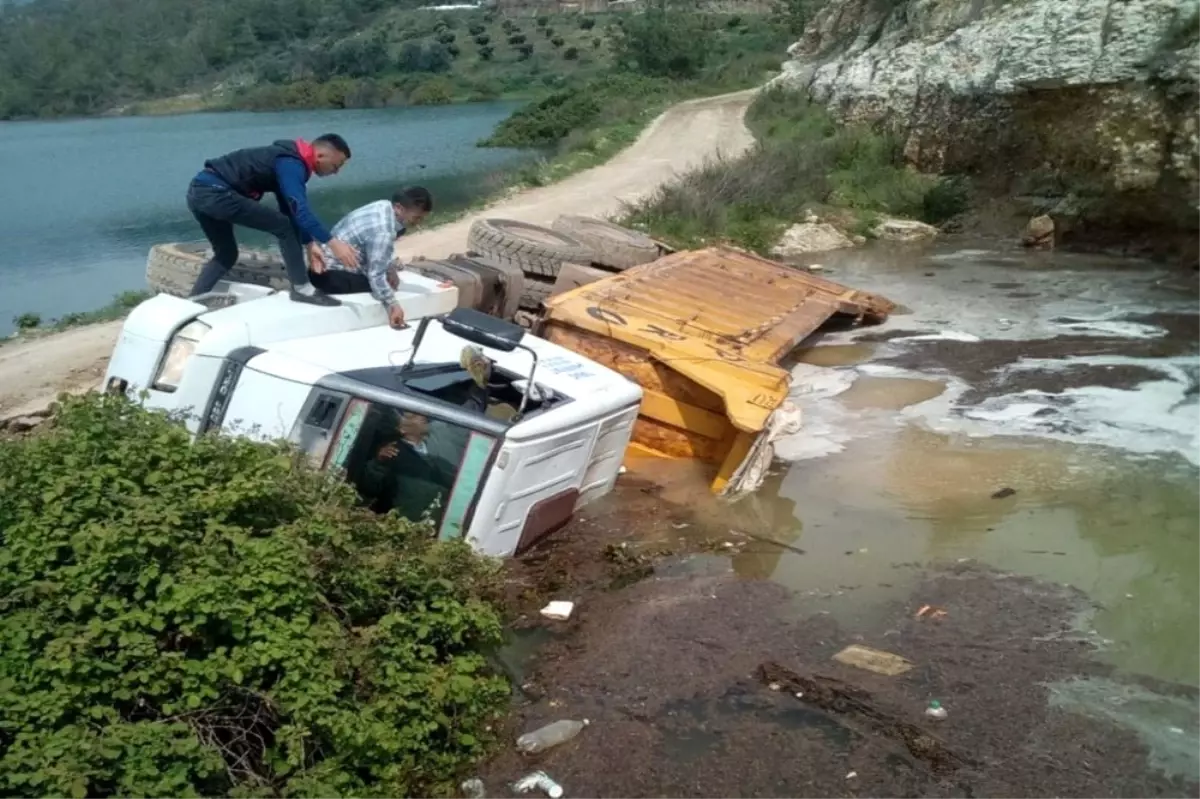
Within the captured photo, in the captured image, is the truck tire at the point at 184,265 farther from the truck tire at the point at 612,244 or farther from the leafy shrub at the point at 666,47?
the leafy shrub at the point at 666,47

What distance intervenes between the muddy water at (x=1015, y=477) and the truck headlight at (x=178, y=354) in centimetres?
305

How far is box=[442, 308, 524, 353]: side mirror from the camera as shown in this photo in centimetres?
638

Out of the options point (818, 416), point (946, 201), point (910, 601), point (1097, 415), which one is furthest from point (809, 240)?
point (910, 601)

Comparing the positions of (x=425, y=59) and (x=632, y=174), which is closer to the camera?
(x=632, y=174)

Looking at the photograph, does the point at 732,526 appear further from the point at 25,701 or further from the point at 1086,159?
the point at 1086,159

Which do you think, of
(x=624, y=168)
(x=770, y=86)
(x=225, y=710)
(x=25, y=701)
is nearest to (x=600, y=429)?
(x=225, y=710)

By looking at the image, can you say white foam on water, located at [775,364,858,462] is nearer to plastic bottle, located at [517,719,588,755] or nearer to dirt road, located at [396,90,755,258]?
plastic bottle, located at [517,719,588,755]

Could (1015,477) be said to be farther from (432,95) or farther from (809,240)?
(432,95)

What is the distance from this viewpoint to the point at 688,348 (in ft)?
26.9

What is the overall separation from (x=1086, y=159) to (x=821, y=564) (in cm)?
1176

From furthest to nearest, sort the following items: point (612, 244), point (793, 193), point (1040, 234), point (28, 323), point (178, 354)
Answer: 1. point (793, 193)
2. point (1040, 234)
3. point (28, 323)
4. point (612, 244)
5. point (178, 354)

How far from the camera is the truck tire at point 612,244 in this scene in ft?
37.3

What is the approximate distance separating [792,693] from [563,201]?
1615cm

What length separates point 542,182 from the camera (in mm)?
23906
